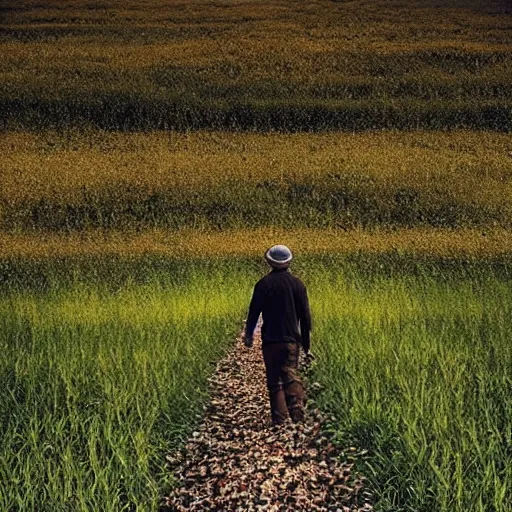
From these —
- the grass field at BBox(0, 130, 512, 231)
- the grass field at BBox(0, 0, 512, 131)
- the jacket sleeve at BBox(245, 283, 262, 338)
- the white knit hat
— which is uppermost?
the white knit hat

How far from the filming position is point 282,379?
9344 mm

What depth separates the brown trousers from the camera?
30.4 ft

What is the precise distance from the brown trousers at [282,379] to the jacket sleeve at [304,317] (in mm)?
136

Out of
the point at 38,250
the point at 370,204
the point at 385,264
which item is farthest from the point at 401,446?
the point at 370,204

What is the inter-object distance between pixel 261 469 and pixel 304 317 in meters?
2.08

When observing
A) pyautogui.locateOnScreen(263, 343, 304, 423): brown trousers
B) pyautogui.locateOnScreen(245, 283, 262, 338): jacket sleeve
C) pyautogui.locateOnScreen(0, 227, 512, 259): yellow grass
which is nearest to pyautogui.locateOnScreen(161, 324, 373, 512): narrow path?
pyautogui.locateOnScreen(263, 343, 304, 423): brown trousers

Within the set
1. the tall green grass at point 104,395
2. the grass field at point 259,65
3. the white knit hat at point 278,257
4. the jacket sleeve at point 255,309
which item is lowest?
the grass field at point 259,65

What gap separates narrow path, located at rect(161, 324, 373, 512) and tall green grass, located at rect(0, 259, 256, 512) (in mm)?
263

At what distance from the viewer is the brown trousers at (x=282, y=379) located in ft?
30.4

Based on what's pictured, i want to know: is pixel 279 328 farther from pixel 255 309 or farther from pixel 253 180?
pixel 253 180

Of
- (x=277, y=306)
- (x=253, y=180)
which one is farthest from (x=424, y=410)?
(x=253, y=180)

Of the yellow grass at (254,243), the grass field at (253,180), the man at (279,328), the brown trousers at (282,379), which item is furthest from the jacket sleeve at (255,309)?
the grass field at (253,180)

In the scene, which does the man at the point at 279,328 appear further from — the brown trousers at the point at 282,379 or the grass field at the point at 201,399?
the grass field at the point at 201,399

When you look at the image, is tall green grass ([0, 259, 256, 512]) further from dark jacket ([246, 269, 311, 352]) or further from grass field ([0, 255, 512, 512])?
dark jacket ([246, 269, 311, 352])
